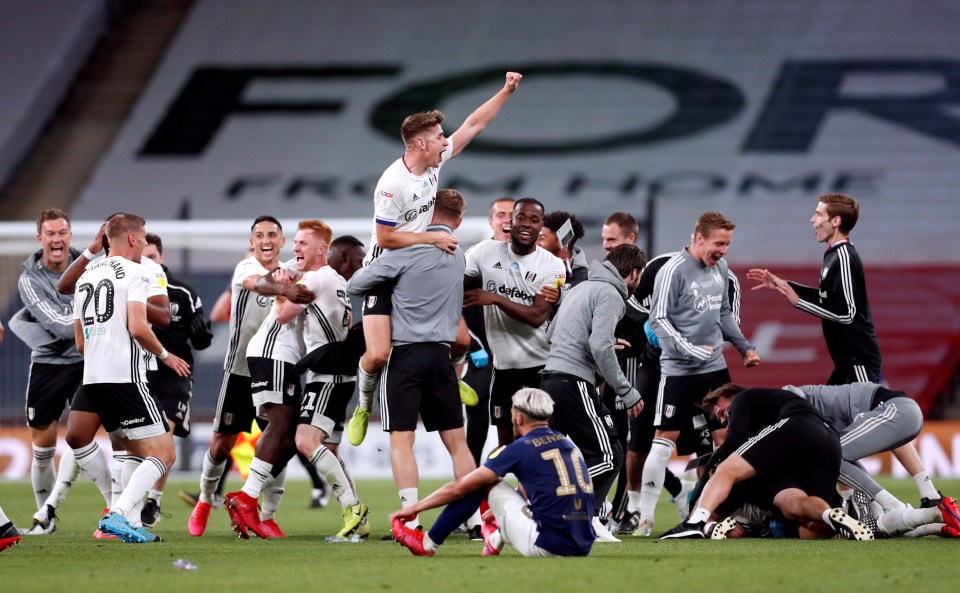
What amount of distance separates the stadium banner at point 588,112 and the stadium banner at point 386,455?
21.9 ft

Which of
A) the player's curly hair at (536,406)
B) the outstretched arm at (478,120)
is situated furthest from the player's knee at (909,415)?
the outstretched arm at (478,120)

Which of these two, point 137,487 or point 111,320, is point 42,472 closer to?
point 137,487

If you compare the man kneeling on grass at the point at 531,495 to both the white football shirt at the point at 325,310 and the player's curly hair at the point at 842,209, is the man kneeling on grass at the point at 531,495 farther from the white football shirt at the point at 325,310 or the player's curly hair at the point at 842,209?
the player's curly hair at the point at 842,209

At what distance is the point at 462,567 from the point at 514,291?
281 cm

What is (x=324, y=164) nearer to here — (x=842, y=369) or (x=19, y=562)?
(x=842, y=369)

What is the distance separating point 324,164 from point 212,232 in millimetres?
9828

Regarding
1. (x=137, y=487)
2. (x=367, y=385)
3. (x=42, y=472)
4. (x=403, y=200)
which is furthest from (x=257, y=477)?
(x=42, y=472)

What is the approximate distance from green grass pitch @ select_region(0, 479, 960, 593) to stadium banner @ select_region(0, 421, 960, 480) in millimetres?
7222

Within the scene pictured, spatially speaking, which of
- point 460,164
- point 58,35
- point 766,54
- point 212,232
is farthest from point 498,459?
point 58,35

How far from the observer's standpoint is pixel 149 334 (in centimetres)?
796

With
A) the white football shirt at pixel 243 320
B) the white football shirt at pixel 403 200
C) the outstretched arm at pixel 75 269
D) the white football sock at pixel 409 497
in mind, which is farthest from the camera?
the white football shirt at pixel 243 320

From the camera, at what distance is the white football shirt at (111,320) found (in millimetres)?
8062

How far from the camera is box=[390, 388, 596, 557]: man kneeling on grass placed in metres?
6.43

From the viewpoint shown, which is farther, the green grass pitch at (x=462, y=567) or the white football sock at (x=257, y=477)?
the white football sock at (x=257, y=477)
